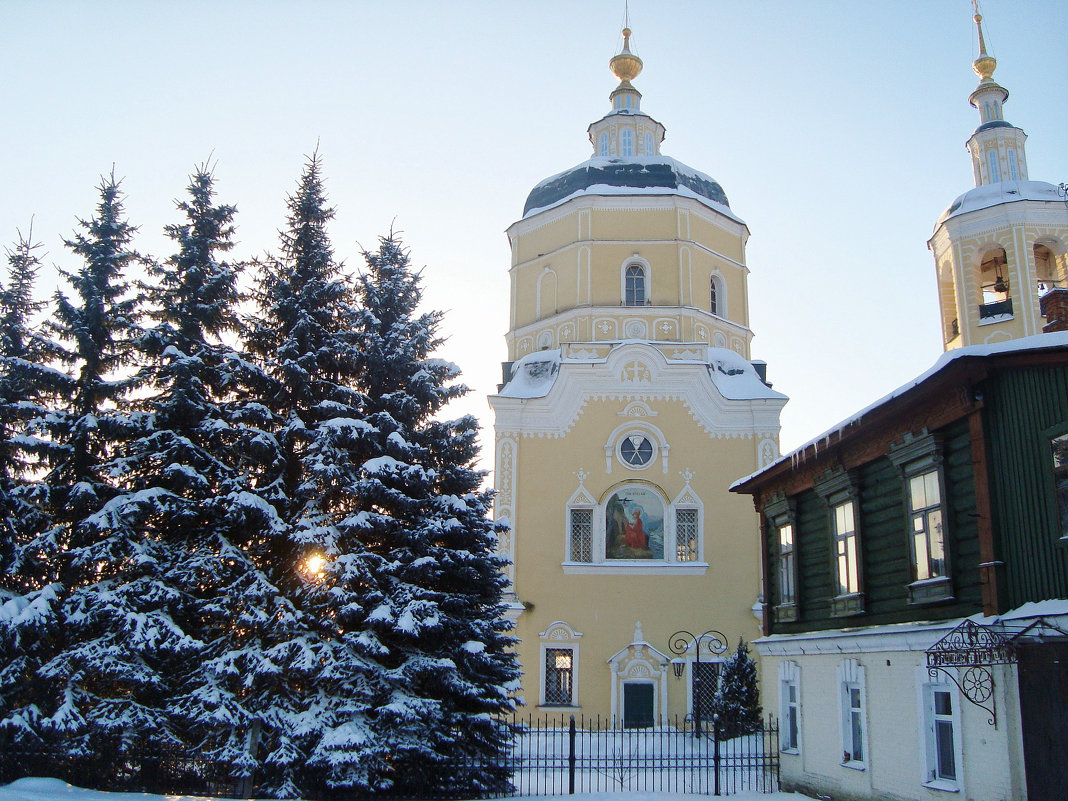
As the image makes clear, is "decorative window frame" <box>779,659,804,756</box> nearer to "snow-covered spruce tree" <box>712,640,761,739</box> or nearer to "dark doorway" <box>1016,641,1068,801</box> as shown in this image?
"snow-covered spruce tree" <box>712,640,761,739</box>

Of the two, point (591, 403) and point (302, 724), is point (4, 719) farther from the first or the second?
point (591, 403)

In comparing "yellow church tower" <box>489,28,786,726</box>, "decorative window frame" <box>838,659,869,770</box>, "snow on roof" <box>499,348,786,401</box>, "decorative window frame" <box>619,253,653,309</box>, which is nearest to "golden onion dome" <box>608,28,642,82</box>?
"yellow church tower" <box>489,28,786,726</box>

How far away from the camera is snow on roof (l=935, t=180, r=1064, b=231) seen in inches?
1005

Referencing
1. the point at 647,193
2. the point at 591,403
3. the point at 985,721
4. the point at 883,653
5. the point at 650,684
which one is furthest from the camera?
the point at 647,193

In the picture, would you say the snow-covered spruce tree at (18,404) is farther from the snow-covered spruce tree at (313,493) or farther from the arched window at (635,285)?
the arched window at (635,285)

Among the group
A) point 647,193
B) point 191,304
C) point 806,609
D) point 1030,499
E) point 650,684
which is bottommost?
point 650,684

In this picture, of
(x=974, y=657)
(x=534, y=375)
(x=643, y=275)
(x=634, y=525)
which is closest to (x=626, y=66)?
(x=643, y=275)

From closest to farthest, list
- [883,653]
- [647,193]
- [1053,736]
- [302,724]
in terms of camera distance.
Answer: [1053,736]
[883,653]
[302,724]
[647,193]

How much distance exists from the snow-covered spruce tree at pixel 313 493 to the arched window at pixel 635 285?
15.2 metres

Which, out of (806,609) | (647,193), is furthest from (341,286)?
(647,193)

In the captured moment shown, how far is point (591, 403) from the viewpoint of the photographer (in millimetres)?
28562

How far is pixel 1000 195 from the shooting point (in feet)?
84.7

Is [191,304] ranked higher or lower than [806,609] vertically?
higher

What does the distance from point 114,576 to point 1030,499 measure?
490 inches
